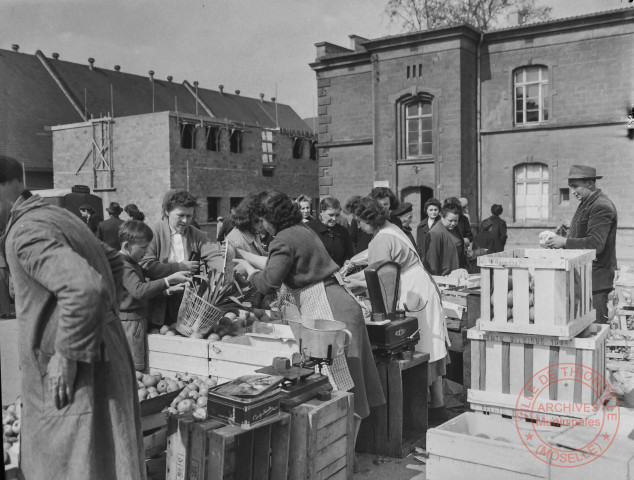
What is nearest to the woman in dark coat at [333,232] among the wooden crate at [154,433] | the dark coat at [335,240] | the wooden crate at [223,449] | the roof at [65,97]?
the dark coat at [335,240]

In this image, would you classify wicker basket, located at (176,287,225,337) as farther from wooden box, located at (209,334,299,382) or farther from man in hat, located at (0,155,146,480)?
man in hat, located at (0,155,146,480)

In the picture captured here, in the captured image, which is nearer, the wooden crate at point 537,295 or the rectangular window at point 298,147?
the wooden crate at point 537,295

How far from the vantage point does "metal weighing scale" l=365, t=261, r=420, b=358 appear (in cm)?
495

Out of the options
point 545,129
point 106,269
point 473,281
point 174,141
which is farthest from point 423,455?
point 174,141

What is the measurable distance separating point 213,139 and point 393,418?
89.6 ft

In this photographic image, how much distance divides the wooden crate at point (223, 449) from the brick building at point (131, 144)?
939 inches

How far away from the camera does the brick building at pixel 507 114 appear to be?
20047mm

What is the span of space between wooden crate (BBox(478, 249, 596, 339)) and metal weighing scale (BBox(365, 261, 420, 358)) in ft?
2.00

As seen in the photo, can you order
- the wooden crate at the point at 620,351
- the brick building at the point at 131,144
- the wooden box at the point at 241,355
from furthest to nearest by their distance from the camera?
the brick building at the point at 131,144, the wooden crate at the point at 620,351, the wooden box at the point at 241,355

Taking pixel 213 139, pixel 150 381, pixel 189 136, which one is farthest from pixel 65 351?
pixel 213 139

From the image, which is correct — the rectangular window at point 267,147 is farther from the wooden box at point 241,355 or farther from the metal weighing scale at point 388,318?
the wooden box at point 241,355

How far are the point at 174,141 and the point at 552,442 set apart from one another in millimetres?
26440

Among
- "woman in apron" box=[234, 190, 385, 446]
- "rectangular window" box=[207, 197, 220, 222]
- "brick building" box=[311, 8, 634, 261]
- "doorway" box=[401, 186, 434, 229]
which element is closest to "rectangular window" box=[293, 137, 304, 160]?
"rectangular window" box=[207, 197, 220, 222]

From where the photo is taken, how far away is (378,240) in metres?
5.53
